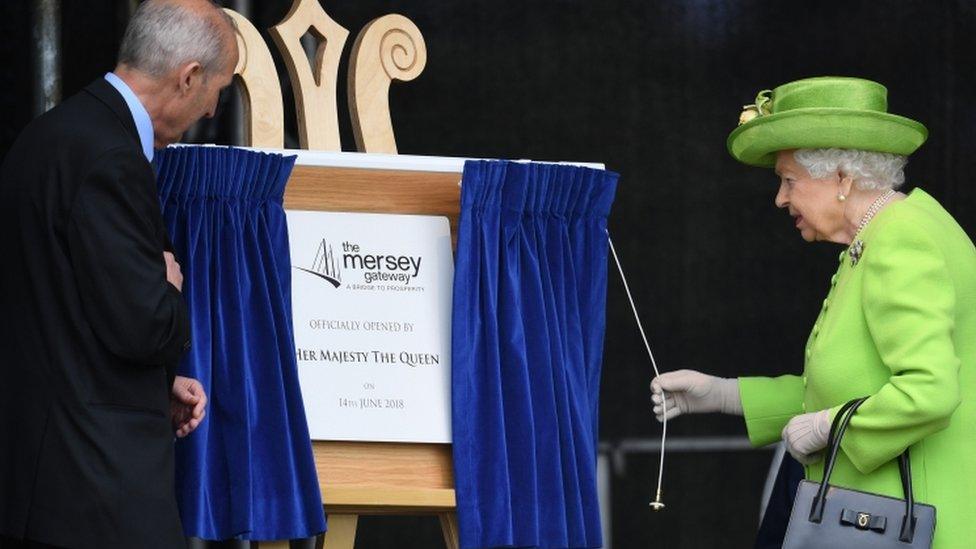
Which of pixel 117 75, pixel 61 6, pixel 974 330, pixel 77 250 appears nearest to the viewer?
pixel 77 250

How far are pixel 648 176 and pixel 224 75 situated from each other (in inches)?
96.6

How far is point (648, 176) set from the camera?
496 cm

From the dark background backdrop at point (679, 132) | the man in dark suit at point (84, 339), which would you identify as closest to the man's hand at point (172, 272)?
the man in dark suit at point (84, 339)

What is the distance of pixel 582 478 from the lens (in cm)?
326

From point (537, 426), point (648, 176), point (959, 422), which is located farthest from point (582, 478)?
point (648, 176)

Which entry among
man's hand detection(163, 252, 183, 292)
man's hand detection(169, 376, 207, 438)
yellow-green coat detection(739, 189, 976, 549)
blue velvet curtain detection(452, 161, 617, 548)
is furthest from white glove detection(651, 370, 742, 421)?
man's hand detection(163, 252, 183, 292)

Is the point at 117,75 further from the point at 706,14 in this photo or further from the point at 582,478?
the point at 706,14

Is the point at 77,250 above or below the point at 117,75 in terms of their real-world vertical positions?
below

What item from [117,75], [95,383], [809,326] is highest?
[117,75]

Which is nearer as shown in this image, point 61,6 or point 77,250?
point 77,250

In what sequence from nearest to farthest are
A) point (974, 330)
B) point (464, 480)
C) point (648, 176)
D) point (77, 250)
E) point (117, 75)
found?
point (77, 250), point (117, 75), point (974, 330), point (464, 480), point (648, 176)

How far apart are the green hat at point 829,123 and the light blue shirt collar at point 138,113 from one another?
1127mm

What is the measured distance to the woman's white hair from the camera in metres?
3.04

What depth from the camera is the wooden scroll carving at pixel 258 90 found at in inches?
128
